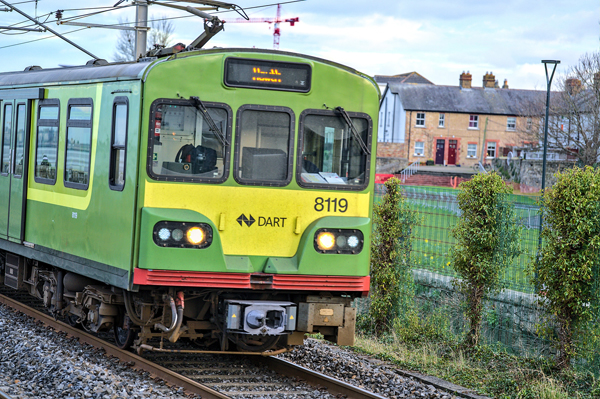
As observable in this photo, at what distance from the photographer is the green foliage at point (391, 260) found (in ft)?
34.4

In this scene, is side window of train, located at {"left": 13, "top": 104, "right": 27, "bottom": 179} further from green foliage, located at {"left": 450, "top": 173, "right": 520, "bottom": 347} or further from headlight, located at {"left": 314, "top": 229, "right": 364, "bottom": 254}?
green foliage, located at {"left": 450, "top": 173, "right": 520, "bottom": 347}

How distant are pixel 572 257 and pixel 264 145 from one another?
3.49 meters

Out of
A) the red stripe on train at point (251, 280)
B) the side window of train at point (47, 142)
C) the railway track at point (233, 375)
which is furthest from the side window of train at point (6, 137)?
the red stripe on train at point (251, 280)

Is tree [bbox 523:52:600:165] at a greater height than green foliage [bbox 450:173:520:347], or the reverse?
tree [bbox 523:52:600:165]

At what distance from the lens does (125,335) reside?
8.53m

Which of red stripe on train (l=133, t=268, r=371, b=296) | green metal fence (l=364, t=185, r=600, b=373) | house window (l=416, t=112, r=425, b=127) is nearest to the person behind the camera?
red stripe on train (l=133, t=268, r=371, b=296)

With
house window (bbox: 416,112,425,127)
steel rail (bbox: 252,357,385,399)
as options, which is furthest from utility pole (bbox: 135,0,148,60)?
house window (bbox: 416,112,425,127)

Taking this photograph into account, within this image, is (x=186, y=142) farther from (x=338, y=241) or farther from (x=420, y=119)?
(x=420, y=119)

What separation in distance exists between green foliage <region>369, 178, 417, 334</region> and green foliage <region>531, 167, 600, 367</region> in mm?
2706

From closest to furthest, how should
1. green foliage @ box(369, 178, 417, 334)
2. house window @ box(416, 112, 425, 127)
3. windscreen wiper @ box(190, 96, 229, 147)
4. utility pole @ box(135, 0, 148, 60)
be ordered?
windscreen wiper @ box(190, 96, 229, 147) < green foliage @ box(369, 178, 417, 334) < utility pole @ box(135, 0, 148, 60) < house window @ box(416, 112, 425, 127)

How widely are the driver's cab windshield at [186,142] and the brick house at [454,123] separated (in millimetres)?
61430

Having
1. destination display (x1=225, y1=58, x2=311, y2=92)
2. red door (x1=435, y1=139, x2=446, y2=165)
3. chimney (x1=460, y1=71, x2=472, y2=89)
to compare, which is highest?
chimney (x1=460, y1=71, x2=472, y2=89)

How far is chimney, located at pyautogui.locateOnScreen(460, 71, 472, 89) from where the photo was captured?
228 ft

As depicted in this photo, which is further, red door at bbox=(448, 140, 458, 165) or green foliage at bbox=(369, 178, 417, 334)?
red door at bbox=(448, 140, 458, 165)
